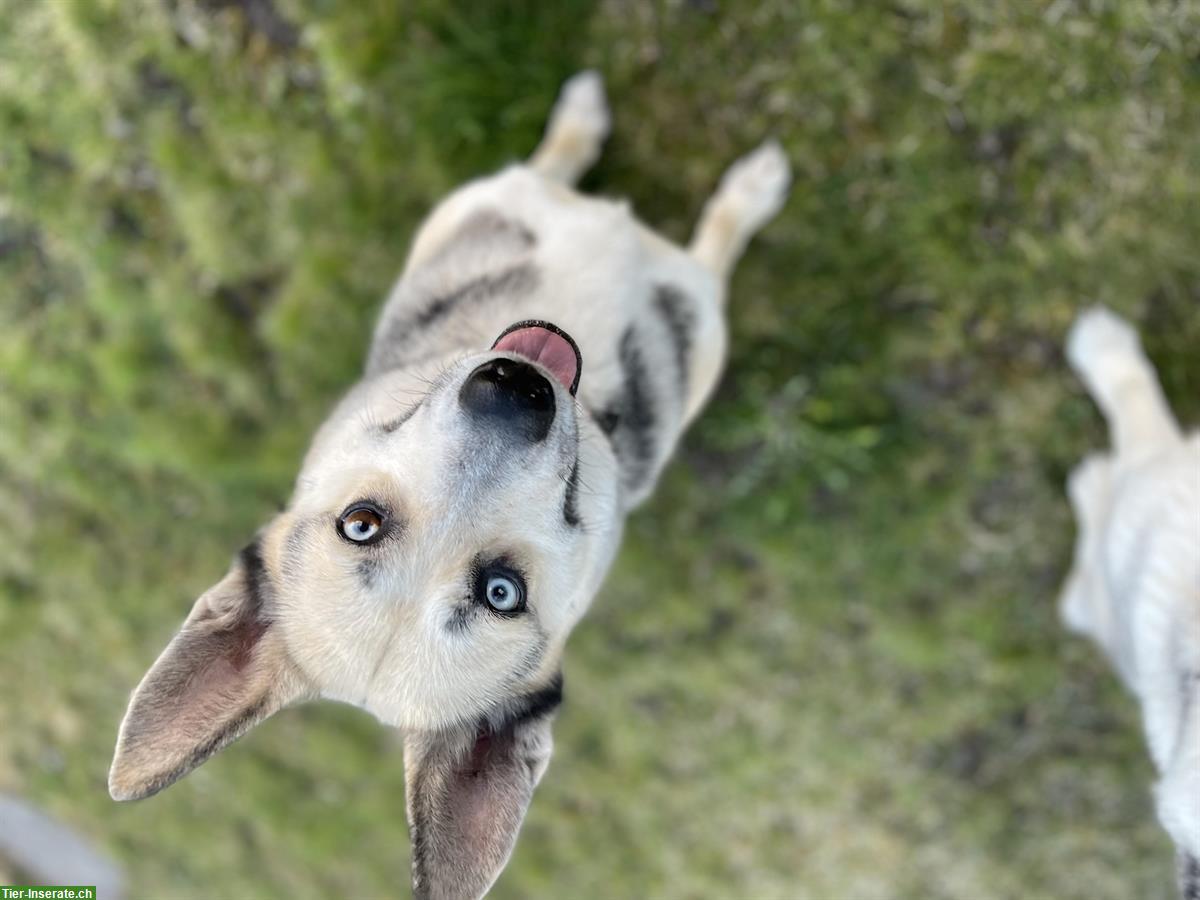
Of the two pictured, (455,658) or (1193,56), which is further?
(1193,56)

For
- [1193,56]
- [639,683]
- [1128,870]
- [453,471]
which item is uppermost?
[1193,56]

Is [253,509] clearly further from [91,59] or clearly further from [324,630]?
[324,630]

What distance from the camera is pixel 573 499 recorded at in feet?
7.48

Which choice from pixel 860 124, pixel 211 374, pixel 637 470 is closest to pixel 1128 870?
pixel 637 470

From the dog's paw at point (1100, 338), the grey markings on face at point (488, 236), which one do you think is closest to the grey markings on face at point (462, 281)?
the grey markings on face at point (488, 236)

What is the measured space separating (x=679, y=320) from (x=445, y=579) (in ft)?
4.49

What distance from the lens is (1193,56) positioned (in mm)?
3426

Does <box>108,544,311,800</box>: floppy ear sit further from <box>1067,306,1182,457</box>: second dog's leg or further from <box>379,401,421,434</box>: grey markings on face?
<box>1067,306,1182,457</box>: second dog's leg

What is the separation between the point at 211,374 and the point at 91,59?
5.35 feet

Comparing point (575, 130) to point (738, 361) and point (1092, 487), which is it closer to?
point (738, 361)

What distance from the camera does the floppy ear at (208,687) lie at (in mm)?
1971

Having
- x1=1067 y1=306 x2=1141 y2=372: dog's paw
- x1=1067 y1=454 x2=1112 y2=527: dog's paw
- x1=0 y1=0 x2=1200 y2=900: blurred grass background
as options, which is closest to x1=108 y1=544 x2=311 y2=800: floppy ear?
x1=0 y1=0 x2=1200 y2=900: blurred grass background

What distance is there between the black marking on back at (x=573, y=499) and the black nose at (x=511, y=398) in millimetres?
168

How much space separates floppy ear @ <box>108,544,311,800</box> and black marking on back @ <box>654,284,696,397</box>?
1563 mm
